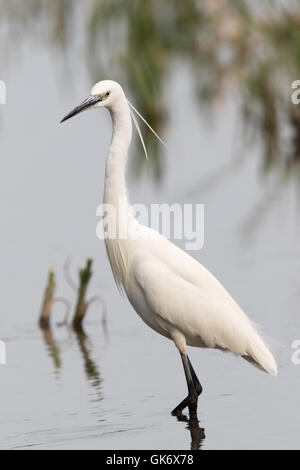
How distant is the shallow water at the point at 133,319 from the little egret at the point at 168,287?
35 cm

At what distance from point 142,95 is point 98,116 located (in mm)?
7771

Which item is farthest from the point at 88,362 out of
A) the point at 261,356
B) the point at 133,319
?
the point at 261,356

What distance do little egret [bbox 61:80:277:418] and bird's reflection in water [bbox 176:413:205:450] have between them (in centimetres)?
5

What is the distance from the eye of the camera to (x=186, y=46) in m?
22.8

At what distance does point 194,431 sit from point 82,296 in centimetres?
272

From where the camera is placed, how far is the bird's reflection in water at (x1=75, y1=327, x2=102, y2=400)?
8.18 metres

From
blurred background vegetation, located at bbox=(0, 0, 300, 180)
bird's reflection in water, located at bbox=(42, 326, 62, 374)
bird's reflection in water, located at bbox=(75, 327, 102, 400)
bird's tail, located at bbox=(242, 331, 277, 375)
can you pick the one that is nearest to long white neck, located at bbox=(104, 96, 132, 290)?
bird's tail, located at bbox=(242, 331, 277, 375)

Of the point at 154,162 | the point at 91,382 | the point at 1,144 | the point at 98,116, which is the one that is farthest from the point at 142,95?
the point at 91,382

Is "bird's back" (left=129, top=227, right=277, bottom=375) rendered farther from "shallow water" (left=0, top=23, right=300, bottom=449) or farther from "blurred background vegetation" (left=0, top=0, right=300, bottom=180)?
"blurred background vegetation" (left=0, top=0, right=300, bottom=180)

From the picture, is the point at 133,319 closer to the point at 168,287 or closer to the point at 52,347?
the point at 52,347

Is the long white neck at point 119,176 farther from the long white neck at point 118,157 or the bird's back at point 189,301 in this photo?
the bird's back at point 189,301

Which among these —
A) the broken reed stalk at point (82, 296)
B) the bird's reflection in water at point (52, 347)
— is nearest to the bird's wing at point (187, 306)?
the bird's reflection in water at point (52, 347)

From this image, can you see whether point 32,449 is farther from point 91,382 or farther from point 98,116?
point 98,116

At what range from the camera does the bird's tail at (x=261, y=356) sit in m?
7.21
